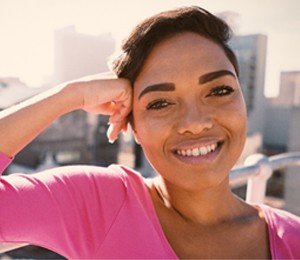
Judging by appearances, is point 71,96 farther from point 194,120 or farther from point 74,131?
point 74,131

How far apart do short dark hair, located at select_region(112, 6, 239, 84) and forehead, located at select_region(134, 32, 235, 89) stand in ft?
0.06

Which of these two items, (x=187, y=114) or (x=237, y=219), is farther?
(x=237, y=219)

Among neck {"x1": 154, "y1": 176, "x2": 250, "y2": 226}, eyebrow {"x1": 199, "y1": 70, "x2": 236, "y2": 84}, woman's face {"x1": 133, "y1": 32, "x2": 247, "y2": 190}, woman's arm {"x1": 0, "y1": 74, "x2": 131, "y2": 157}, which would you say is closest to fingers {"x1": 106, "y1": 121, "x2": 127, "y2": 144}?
woman's arm {"x1": 0, "y1": 74, "x2": 131, "y2": 157}

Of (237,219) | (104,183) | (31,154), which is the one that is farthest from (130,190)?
(31,154)

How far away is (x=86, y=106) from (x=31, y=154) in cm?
2686

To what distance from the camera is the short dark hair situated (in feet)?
4.15

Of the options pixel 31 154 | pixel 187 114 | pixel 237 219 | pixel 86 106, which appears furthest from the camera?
pixel 31 154

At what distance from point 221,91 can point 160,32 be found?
10.9 inches

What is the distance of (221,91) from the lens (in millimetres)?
1259

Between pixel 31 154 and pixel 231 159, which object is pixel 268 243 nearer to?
pixel 231 159

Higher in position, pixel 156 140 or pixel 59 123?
pixel 156 140

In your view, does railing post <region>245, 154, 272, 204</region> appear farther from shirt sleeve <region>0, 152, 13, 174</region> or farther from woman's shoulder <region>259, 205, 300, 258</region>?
shirt sleeve <region>0, 152, 13, 174</region>

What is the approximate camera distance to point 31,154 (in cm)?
2688

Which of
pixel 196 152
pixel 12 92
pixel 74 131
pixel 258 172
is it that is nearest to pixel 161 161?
pixel 196 152
